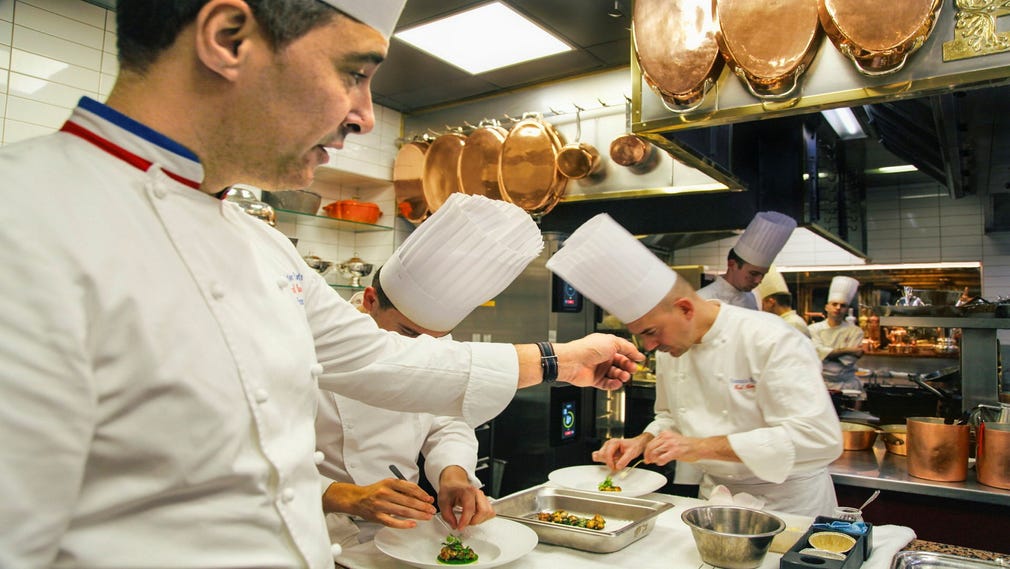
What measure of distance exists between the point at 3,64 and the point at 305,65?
123 inches

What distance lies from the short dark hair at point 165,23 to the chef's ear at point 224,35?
1 cm

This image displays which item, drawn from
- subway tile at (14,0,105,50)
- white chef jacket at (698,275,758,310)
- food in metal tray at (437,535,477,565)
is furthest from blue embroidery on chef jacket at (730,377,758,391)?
subway tile at (14,0,105,50)

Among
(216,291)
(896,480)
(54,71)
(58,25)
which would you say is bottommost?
(896,480)

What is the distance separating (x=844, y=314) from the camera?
6855 mm

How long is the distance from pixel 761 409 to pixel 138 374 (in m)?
2.25

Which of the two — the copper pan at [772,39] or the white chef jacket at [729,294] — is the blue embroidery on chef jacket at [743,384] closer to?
the copper pan at [772,39]

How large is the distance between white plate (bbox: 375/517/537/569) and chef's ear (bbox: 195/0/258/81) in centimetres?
109

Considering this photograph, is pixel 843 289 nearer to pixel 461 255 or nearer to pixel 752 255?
pixel 752 255

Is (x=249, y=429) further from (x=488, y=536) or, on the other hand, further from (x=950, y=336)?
(x=950, y=336)

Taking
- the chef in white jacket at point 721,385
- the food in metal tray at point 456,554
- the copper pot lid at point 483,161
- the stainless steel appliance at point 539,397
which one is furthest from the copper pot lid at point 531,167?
the food in metal tray at point 456,554

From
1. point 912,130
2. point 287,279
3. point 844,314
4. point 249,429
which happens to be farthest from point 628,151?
point 844,314

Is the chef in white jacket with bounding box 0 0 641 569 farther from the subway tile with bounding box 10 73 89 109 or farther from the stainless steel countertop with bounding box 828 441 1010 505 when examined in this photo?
the subway tile with bounding box 10 73 89 109

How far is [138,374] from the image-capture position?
0.75m

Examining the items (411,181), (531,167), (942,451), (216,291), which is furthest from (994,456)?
(411,181)
